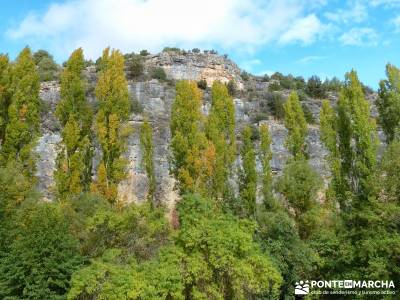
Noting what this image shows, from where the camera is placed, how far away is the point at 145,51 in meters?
54.8

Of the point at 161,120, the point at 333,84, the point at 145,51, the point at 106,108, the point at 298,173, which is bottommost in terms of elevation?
the point at 298,173

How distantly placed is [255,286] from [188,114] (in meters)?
14.1

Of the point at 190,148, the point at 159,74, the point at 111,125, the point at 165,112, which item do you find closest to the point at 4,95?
the point at 111,125

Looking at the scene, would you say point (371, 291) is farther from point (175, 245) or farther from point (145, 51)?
point (145, 51)

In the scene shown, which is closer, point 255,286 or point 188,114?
point 255,286

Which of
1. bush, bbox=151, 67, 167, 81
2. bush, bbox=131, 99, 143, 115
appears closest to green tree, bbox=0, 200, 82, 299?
bush, bbox=131, 99, 143, 115

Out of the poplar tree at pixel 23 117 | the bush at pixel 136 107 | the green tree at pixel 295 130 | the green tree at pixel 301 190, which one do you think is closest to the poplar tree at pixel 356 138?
the green tree at pixel 301 190

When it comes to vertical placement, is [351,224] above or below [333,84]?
below

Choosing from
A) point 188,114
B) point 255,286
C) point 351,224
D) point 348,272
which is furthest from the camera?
point 188,114

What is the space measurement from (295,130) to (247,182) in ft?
18.0

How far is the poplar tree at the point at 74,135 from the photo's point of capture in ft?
68.7

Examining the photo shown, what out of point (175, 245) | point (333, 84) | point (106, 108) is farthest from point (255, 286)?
point (333, 84)

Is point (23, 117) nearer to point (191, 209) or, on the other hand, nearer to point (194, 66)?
point (191, 209)

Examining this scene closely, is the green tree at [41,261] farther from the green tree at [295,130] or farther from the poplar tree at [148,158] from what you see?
the green tree at [295,130]
